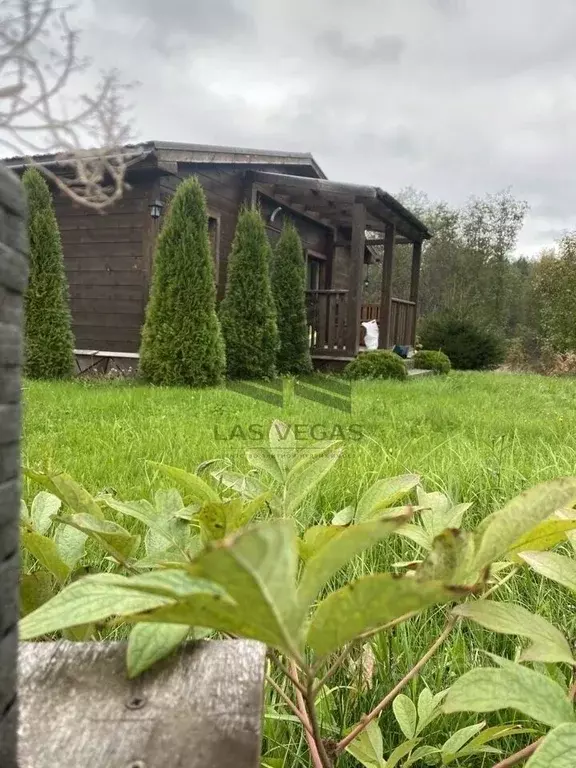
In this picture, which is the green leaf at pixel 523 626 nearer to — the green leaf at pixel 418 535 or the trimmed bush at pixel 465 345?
the green leaf at pixel 418 535

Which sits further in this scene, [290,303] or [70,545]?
[290,303]

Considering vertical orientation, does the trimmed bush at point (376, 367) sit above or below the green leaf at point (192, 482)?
below

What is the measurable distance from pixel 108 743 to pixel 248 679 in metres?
0.10

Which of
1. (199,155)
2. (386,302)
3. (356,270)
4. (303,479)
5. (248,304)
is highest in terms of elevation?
(199,155)

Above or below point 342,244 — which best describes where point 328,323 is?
below

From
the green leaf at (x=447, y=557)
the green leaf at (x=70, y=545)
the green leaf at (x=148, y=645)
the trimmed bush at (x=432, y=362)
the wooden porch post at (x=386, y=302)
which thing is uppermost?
the wooden porch post at (x=386, y=302)

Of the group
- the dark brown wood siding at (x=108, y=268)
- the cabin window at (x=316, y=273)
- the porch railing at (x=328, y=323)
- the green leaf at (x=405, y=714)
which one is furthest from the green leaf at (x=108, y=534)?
the cabin window at (x=316, y=273)

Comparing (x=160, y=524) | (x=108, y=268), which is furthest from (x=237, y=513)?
(x=108, y=268)

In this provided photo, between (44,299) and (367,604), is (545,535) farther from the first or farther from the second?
(44,299)

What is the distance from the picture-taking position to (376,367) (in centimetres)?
925

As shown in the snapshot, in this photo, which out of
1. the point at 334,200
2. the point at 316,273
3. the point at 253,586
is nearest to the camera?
the point at 253,586

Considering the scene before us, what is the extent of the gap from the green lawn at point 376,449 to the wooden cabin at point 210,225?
112 inches

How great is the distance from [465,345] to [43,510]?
18342 millimetres

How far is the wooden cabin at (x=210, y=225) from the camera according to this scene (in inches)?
343
